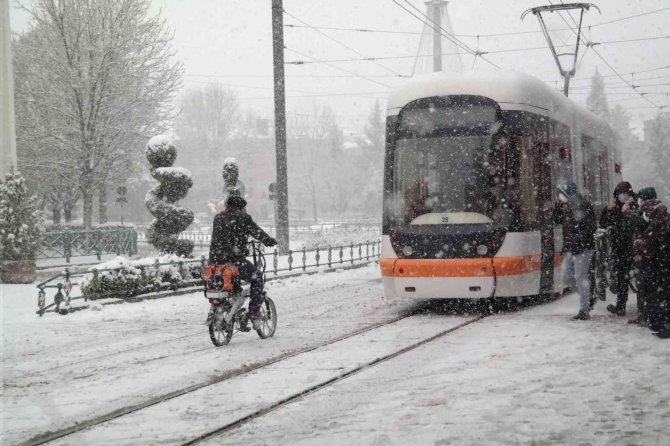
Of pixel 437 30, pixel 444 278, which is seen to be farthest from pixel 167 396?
pixel 437 30

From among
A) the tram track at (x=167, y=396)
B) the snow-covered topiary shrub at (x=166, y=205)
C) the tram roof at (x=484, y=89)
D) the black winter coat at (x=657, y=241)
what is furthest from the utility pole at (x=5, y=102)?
the black winter coat at (x=657, y=241)

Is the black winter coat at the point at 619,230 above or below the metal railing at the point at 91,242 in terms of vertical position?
above

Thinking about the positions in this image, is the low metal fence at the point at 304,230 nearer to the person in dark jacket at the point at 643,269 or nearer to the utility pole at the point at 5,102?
the utility pole at the point at 5,102

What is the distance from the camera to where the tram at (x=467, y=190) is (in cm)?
1173

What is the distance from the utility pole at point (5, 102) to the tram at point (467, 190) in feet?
45.4

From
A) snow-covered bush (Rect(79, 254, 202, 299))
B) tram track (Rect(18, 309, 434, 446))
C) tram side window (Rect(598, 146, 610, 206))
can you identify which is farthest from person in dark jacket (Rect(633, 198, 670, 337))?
snow-covered bush (Rect(79, 254, 202, 299))

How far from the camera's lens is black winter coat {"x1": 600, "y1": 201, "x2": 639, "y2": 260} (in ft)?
35.4

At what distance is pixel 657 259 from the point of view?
9.55 m

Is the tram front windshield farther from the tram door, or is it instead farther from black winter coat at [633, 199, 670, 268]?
black winter coat at [633, 199, 670, 268]

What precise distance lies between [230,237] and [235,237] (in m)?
0.07

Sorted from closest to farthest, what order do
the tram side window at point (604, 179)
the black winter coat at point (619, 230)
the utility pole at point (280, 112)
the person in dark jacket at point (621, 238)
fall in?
the black winter coat at point (619, 230) → the person in dark jacket at point (621, 238) → the tram side window at point (604, 179) → the utility pole at point (280, 112)

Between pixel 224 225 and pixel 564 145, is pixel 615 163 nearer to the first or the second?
pixel 564 145

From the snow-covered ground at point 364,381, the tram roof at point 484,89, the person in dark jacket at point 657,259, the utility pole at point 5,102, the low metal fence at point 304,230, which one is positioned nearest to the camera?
the snow-covered ground at point 364,381

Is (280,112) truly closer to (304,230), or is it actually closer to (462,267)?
(462,267)
